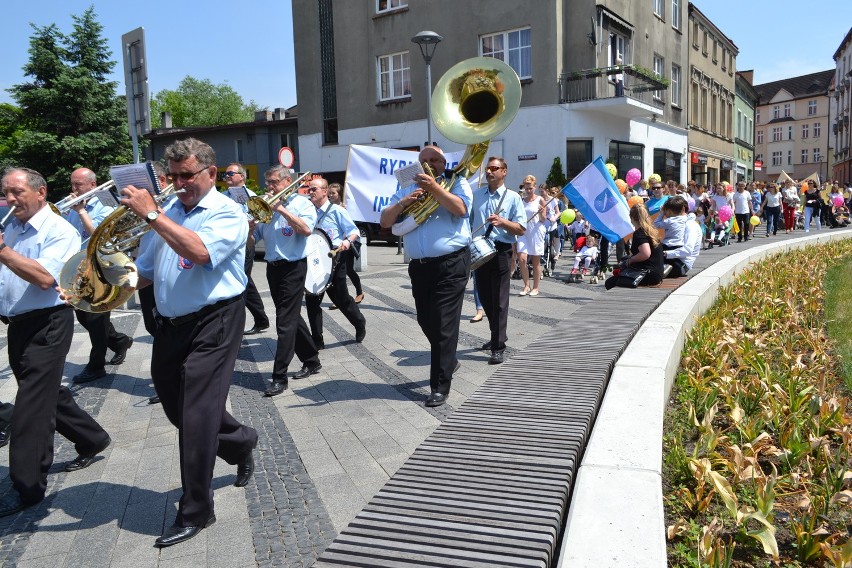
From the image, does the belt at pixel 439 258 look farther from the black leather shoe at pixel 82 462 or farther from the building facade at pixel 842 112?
the building facade at pixel 842 112

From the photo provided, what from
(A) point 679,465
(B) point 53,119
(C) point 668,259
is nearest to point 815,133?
(B) point 53,119

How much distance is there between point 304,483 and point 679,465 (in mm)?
2014

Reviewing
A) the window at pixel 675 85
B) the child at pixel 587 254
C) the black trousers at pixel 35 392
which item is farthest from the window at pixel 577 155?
the black trousers at pixel 35 392

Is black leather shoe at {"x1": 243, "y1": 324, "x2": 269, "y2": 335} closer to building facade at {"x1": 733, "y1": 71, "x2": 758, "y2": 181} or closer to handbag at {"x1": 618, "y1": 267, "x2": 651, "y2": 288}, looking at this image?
handbag at {"x1": 618, "y1": 267, "x2": 651, "y2": 288}

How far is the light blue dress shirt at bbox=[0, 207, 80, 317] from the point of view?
3.95m

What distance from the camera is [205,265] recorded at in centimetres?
335

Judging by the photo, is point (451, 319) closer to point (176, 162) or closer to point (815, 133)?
point (176, 162)

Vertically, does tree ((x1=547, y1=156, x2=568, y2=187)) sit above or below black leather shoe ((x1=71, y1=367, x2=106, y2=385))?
above

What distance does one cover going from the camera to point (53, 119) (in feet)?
93.6

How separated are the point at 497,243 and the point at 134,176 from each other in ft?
14.2

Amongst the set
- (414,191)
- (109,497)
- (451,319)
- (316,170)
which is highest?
(316,170)

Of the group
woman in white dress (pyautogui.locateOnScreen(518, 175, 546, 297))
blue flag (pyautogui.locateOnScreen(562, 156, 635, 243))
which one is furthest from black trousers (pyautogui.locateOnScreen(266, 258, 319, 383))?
woman in white dress (pyautogui.locateOnScreen(518, 175, 546, 297))

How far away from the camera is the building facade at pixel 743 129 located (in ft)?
154

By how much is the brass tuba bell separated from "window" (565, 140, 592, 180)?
1802 cm
